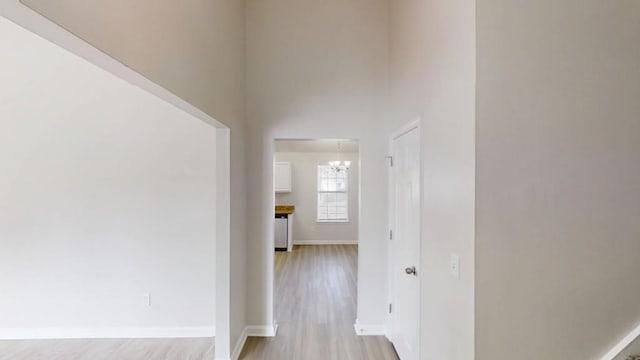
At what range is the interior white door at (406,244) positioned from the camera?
8.68ft

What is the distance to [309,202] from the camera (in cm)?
916

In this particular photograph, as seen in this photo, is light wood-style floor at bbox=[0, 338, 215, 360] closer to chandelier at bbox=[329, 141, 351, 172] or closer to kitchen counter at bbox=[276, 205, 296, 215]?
kitchen counter at bbox=[276, 205, 296, 215]

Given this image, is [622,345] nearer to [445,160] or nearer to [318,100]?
[445,160]

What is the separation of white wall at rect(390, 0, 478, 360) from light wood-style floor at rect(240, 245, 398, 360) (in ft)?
3.74

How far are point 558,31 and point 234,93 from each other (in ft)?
8.33

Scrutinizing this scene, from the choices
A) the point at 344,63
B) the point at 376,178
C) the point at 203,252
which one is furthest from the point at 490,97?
the point at 203,252

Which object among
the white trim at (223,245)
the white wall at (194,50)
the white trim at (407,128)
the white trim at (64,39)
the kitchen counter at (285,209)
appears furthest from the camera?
the kitchen counter at (285,209)

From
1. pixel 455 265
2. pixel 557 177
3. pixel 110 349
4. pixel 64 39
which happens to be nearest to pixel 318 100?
pixel 455 265

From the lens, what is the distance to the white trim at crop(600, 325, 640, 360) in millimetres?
1669

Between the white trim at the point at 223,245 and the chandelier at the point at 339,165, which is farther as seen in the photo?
the chandelier at the point at 339,165

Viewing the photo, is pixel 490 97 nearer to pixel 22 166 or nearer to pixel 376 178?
pixel 376 178

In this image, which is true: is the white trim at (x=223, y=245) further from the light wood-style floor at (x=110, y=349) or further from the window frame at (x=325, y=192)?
the window frame at (x=325, y=192)

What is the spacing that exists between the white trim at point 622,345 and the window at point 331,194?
7522 mm

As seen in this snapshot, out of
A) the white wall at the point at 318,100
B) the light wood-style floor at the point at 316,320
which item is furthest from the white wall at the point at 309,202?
the white wall at the point at 318,100
